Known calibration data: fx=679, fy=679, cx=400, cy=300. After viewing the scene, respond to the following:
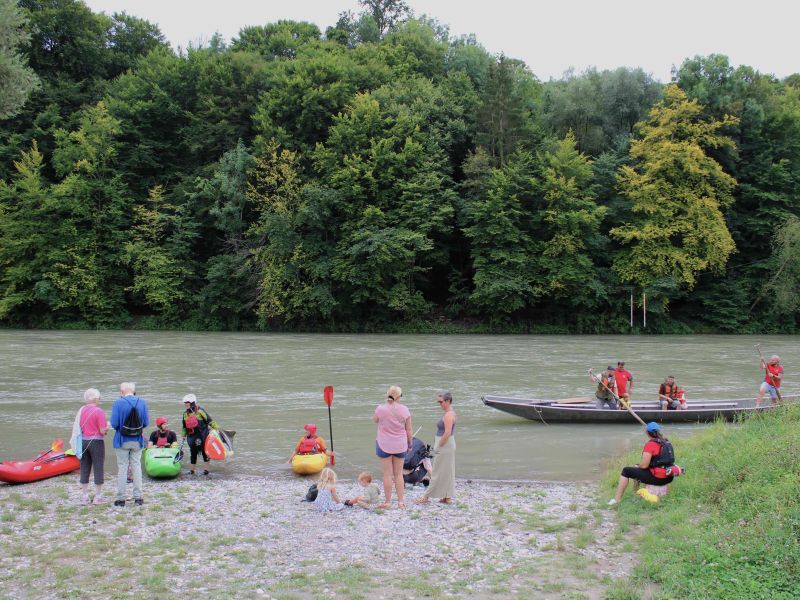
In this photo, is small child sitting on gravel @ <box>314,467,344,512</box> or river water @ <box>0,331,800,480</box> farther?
river water @ <box>0,331,800,480</box>

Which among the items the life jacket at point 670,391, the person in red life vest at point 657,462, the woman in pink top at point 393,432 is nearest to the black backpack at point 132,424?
the woman in pink top at point 393,432

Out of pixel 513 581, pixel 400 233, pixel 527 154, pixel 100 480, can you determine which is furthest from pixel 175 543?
pixel 527 154

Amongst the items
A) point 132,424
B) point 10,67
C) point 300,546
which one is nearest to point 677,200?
point 10,67

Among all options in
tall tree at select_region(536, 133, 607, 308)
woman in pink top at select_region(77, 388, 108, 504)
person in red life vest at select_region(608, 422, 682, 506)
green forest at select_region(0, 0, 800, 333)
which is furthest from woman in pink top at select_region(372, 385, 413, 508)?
tall tree at select_region(536, 133, 607, 308)

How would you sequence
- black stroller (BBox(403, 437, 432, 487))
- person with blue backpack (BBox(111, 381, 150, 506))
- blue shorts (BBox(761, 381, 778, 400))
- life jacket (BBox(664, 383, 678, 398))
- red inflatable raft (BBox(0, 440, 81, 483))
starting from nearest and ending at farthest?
1. person with blue backpack (BBox(111, 381, 150, 506))
2. black stroller (BBox(403, 437, 432, 487))
3. red inflatable raft (BBox(0, 440, 81, 483))
4. blue shorts (BBox(761, 381, 778, 400))
5. life jacket (BBox(664, 383, 678, 398))

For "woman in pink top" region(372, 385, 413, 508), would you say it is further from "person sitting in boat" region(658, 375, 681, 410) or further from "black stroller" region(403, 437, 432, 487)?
"person sitting in boat" region(658, 375, 681, 410)

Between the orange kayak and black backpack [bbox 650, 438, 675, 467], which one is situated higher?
black backpack [bbox 650, 438, 675, 467]

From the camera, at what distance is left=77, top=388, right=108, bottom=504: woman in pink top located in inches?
367

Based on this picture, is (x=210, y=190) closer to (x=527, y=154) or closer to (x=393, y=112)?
(x=393, y=112)

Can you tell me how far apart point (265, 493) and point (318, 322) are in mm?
34024

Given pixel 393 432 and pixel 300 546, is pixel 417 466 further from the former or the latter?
pixel 300 546

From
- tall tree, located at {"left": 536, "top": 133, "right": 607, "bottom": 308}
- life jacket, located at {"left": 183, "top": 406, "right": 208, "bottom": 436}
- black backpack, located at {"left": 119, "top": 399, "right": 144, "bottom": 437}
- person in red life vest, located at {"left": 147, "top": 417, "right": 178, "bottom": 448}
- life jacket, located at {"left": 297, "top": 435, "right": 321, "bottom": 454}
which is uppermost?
tall tree, located at {"left": 536, "top": 133, "right": 607, "bottom": 308}

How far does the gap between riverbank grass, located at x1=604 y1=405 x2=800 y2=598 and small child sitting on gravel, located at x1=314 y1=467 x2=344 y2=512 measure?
370 cm

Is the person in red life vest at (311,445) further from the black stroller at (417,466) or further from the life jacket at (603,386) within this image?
the life jacket at (603,386)
